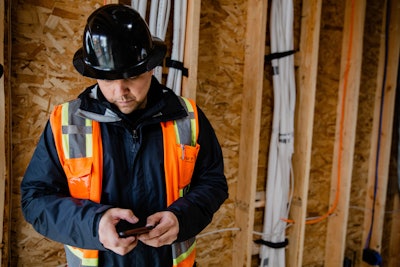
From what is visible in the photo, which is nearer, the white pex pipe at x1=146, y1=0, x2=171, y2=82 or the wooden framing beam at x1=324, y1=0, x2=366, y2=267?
the white pex pipe at x1=146, y1=0, x2=171, y2=82

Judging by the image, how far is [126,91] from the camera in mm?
862

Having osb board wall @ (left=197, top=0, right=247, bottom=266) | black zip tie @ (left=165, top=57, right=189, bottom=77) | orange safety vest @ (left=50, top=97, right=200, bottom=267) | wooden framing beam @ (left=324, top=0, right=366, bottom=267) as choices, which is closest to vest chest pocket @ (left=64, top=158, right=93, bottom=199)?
orange safety vest @ (left=50, top=97, right=200, bottom=267)

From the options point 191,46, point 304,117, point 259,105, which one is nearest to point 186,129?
point 191,46

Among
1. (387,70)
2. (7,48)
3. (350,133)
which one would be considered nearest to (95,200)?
(7,48)

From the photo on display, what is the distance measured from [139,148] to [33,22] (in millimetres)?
869

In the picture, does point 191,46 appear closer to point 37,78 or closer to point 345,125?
point 37,78

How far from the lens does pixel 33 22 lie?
1306 mm

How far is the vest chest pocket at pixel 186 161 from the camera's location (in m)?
0.94

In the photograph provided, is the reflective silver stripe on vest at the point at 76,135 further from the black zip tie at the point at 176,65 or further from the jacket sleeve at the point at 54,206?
the black zip tie at the point at 176,65

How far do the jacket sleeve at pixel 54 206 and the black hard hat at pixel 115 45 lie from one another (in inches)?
9.8

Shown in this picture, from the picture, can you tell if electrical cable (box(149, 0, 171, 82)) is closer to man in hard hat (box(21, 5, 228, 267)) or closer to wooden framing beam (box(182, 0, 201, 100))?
wooden framing beam (box(182, 0, 201, 100))

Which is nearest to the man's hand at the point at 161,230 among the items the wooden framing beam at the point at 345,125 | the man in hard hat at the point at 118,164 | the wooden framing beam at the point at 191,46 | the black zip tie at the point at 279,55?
the man in hard hat at the point at 118,164

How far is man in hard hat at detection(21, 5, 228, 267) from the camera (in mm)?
796

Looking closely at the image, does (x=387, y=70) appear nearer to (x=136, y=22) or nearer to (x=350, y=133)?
(x=350, y=133)
